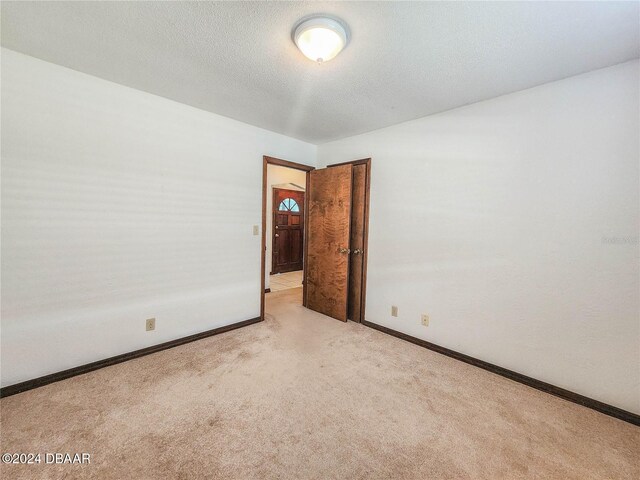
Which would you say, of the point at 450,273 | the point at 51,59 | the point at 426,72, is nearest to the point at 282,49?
the point at 426,72

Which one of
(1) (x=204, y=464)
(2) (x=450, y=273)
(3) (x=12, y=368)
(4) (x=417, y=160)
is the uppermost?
(4) (x=417, y=160)

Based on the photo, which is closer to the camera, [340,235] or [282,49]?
[282,49]

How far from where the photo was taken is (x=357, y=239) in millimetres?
3414

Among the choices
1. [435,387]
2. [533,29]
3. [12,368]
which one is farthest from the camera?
[435,387]

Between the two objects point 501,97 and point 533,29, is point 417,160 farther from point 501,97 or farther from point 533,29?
point 533,29

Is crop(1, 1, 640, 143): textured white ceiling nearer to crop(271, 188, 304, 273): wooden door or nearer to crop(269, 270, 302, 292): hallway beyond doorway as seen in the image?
crop(269, 270, 302, 292): hallway beyond doorway

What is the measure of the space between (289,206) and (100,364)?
463cm

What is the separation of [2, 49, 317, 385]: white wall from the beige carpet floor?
40cm

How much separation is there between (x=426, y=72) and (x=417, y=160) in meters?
1.01

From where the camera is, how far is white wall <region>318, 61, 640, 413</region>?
5.97 feet

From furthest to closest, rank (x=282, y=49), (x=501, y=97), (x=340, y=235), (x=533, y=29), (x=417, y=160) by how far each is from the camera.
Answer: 1. (x=340, y=235)
2. (x=417, y=160)
3. (x=501, y=97)
4. (x=282, y=49)
5. (x=533, y=29)

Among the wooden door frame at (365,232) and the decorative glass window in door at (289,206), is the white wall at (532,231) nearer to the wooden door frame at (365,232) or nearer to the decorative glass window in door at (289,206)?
the wooden door frame at (365,232)

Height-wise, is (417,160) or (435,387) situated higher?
(417,160)

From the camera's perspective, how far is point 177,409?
1801mm
